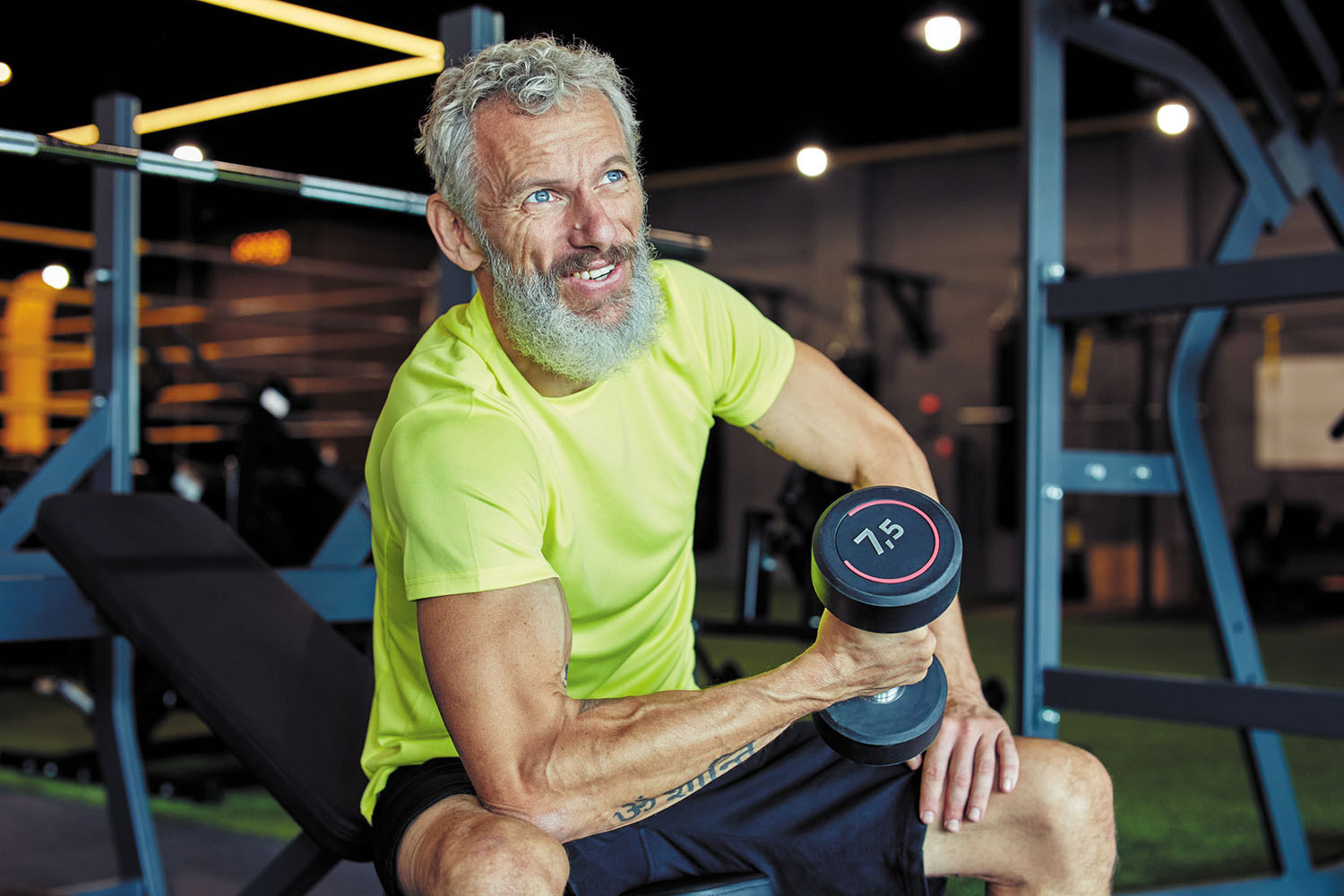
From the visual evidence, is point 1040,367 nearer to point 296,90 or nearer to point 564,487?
point 564,487

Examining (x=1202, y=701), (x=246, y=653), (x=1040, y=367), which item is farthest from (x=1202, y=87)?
(x=246, y=653)

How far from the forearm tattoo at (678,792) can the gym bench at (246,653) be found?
4.7 inches

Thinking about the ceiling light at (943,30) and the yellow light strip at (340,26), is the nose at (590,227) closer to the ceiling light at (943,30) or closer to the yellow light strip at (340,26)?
the yellow light strip at (340,26)

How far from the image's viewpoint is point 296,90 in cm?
273

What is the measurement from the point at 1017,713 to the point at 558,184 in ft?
3.34

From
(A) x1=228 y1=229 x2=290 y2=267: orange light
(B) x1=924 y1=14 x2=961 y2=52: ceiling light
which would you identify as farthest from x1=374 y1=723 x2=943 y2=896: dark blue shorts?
(A) x1=228 y1=229 x2=290 y2=267: orange light

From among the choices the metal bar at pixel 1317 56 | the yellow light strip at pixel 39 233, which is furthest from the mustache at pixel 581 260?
the yellow light strip at pixel 39 233

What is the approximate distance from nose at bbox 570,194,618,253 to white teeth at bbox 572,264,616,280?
1.0 inches

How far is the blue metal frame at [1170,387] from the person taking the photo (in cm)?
164

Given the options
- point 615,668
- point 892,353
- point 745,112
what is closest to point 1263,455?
point 892,353

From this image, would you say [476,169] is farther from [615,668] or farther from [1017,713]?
[1017,713]

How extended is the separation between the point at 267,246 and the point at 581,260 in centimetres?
832

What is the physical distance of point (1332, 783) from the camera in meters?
2.89

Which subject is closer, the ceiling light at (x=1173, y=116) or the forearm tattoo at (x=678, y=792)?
the forearm tattoo at (x=678, y=792)
